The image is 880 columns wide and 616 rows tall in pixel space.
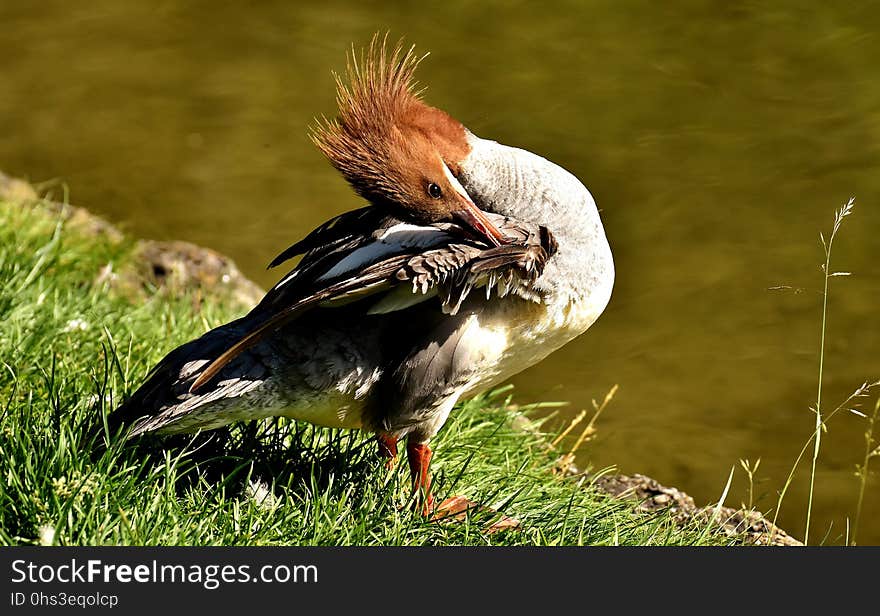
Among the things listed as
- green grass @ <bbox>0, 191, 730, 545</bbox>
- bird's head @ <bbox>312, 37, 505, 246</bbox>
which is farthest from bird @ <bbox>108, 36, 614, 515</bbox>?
green grass @ <bbox>0, 191, 730, 545</bbox>

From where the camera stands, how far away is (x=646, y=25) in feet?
29.9

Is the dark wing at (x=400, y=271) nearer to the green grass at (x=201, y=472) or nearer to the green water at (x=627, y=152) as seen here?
the green grass at (x=201, y=472)

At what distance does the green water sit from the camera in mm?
6250

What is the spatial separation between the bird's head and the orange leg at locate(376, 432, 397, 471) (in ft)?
2.36

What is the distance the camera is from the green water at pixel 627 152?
6250mm

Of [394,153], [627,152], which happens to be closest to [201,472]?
[394,153]

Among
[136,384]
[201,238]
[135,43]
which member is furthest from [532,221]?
[135,43]

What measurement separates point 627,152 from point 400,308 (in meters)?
4.96

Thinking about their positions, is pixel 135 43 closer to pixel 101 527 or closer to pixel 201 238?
pixel 201 238

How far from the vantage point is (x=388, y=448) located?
12.5 ft

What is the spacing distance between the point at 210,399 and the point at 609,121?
5.55m

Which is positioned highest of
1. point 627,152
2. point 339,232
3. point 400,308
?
point 339,232

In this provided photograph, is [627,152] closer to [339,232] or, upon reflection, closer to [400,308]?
[339,232]

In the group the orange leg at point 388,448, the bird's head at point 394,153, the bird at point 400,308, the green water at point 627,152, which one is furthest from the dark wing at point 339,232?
the green water at point 627,152
